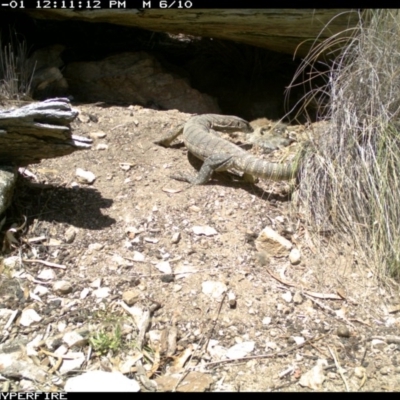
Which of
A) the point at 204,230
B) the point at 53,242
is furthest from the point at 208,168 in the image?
the point at 53,242

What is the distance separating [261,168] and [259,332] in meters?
1.60

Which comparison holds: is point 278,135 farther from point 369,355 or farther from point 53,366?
point 53,366

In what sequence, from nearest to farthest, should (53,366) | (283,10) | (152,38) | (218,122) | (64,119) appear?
(53,366), (64,119), (283,10), (218,122), (152,38)

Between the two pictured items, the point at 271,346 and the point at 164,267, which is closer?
the point at 271,346

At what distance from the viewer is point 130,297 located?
340 cm

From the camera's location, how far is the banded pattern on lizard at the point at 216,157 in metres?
4.44

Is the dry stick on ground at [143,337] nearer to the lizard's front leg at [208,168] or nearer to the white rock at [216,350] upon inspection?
the white rock at [216,350]

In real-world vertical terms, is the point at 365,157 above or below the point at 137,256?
above

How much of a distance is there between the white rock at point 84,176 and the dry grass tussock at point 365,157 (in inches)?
65.9

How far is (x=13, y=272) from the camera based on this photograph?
3.60 meters

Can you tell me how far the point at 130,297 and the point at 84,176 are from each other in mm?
1409

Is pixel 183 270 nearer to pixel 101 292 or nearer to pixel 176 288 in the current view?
pixel 176 288

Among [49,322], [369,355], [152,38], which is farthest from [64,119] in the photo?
[152,38]

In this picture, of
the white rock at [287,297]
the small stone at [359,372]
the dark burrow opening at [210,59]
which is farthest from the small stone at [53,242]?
the dark burrow opening at [210,59]
